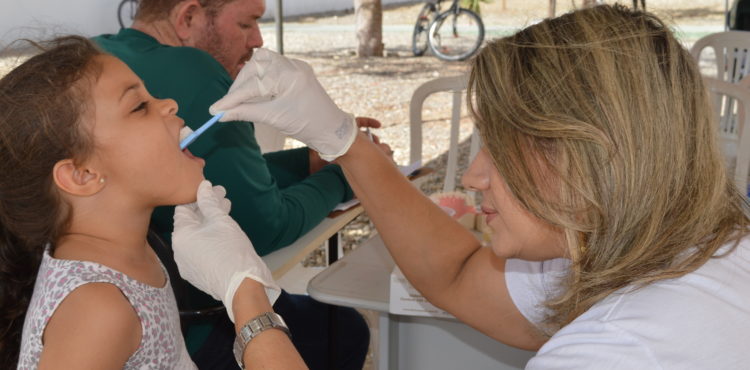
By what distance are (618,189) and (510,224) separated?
6.7 inches

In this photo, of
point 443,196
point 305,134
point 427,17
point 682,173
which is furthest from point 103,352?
point 427,17

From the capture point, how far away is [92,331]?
3.14ft

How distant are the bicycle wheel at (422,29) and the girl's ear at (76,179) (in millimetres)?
7093

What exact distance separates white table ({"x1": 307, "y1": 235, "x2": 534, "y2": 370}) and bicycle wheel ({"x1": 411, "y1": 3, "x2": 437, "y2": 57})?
6.77 meters

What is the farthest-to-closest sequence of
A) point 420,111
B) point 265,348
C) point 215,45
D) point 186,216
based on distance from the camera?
point 420,111
point 215,45
point 186,216
point 265,348

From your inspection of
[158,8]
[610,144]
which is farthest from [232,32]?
[610,144]

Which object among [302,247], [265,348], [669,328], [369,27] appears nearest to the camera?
[669,328]

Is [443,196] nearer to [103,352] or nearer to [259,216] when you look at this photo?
[259,216]

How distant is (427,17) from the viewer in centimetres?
802

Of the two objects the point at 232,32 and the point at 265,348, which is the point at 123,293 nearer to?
the point at 265,348

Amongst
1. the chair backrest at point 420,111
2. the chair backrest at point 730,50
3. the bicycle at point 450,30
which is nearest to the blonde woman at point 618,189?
the chair backrest at point 420,111

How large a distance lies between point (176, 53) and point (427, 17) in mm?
6761

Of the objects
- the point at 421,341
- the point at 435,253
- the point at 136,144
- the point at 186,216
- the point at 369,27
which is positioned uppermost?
the point at 136,144

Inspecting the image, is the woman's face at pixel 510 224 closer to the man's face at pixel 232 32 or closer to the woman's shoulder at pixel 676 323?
the woman's shoulder at pixel 676 323
